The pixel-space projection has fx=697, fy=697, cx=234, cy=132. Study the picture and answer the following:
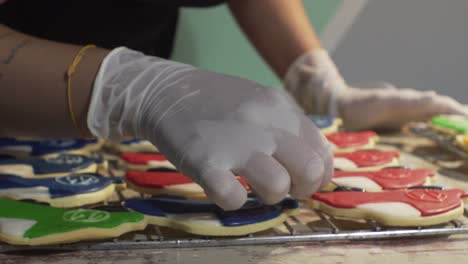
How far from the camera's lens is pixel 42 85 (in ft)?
2.91

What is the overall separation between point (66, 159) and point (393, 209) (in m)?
0.51

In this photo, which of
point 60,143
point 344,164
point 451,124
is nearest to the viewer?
point 344,164

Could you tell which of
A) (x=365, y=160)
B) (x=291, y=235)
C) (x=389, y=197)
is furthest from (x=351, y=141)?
(x=291, y=235)

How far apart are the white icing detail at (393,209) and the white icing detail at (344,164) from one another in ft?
0.68

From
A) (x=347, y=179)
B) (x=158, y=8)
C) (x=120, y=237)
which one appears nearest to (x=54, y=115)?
(x=120, y=237)

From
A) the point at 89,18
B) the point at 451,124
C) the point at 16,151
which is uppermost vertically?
the point at 89,18

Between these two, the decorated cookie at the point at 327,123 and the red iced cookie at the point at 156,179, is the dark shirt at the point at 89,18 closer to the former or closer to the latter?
the decorated cookie at the point at 327,123

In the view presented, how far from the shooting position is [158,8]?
149 cm

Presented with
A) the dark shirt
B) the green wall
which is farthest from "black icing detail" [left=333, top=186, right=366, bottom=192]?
the green wall

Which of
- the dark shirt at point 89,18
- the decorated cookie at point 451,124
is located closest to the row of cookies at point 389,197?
the decorated cookie at point 451,124

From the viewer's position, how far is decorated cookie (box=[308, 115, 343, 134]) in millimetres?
1332

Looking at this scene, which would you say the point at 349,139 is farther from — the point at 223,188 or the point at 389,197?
the point at 223,188

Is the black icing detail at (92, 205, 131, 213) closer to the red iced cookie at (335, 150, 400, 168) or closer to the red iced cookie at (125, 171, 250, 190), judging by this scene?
the red iced cookie at (125, 171, 250, 190)

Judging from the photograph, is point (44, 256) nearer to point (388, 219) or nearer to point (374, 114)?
point (388, 219)
